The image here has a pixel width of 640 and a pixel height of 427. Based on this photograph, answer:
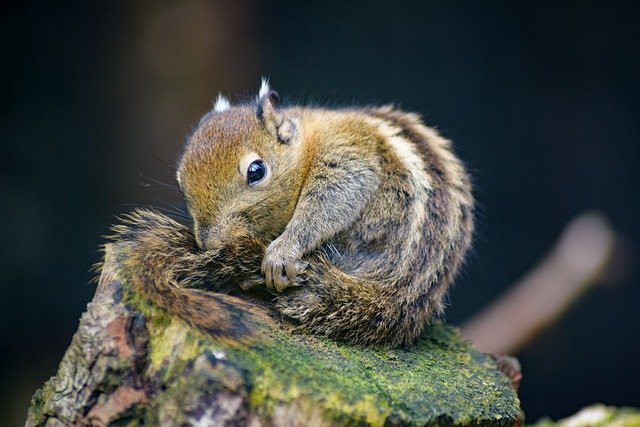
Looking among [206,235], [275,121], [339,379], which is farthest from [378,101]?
[339,379]

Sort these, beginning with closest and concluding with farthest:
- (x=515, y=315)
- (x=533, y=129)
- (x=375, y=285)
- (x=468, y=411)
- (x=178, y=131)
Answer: (x=468, y=411) → (x=375, y=285) → (x=515, y=315) → (x=178, y=131) → (x=533, y=129)

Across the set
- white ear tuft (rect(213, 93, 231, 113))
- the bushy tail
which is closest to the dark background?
white ear tuft (rect(213, 93, 231, 113))

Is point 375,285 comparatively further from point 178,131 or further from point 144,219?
point 178,131

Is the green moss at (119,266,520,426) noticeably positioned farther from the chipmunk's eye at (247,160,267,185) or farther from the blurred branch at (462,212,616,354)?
the blurred branch at (462,212,616,354)

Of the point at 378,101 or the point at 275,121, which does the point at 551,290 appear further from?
the point at 275,121

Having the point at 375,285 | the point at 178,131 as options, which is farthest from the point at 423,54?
the point at 375,285
